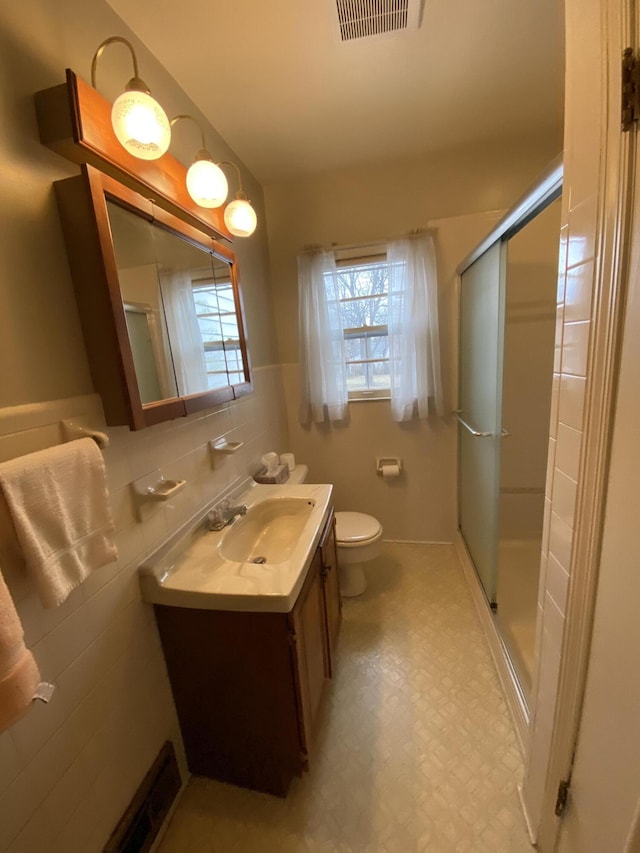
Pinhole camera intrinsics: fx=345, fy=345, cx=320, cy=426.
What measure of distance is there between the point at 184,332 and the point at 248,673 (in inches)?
45.9

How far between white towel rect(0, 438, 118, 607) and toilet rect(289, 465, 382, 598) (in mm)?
1231

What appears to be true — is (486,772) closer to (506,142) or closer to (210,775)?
(210,775)

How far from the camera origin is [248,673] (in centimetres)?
106

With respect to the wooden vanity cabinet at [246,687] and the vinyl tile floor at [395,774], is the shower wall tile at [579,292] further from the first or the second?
the vinyl tile floor at [395,774]

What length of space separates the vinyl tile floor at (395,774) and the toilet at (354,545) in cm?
31

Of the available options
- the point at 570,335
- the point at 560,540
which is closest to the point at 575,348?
the point at 570,335

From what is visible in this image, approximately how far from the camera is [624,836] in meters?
0.64

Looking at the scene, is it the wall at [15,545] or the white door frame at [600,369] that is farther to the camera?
the wall at [15,545]

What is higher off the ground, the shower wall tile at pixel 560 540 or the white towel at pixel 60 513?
the white towel at pixel 60 513

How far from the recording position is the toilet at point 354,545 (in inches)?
74.8

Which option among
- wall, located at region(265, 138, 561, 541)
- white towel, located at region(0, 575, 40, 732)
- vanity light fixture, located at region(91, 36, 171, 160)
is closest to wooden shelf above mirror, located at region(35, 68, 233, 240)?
vanity light fixture, located at region(91, 36, 171, 160)

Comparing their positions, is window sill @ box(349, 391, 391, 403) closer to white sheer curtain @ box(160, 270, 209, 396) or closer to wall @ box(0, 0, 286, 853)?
white sheer curtain @ box(160, 270, 209, 396)

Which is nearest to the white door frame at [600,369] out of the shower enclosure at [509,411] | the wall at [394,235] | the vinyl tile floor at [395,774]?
the vinyl tile floor at [395,774]

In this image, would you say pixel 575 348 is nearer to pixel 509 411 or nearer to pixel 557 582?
pixel 557 582
